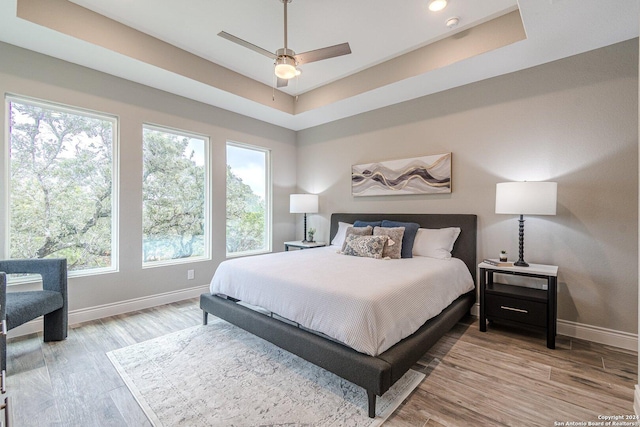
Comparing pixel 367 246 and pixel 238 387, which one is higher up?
pixel 367 246

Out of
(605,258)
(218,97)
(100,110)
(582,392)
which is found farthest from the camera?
(218,97)

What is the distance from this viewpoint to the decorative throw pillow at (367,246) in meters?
3.20

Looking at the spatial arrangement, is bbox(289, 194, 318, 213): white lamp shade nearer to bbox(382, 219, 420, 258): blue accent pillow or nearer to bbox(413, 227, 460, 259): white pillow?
bbox(382, 219, 420, 258): blue accent pillow

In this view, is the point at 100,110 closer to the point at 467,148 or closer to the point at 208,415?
the point at 208,415

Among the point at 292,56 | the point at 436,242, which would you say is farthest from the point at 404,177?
the point at 292,56

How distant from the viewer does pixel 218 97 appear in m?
3.92

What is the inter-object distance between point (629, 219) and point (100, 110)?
5411 millimetres

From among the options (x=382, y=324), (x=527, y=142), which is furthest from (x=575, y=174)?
(x=382, y=324)

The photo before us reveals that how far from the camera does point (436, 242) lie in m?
3.35

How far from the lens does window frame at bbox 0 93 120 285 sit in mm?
2707

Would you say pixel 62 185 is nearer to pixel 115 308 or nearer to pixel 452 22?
pixel 115 308

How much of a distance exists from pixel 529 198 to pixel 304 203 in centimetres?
308

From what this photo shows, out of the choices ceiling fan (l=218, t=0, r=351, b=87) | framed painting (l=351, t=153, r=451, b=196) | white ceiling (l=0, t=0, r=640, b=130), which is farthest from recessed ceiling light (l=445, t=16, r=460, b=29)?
framed painting (l=351, t=153, r=451, b=196)

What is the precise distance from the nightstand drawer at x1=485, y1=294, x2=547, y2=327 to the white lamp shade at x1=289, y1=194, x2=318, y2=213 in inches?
111
